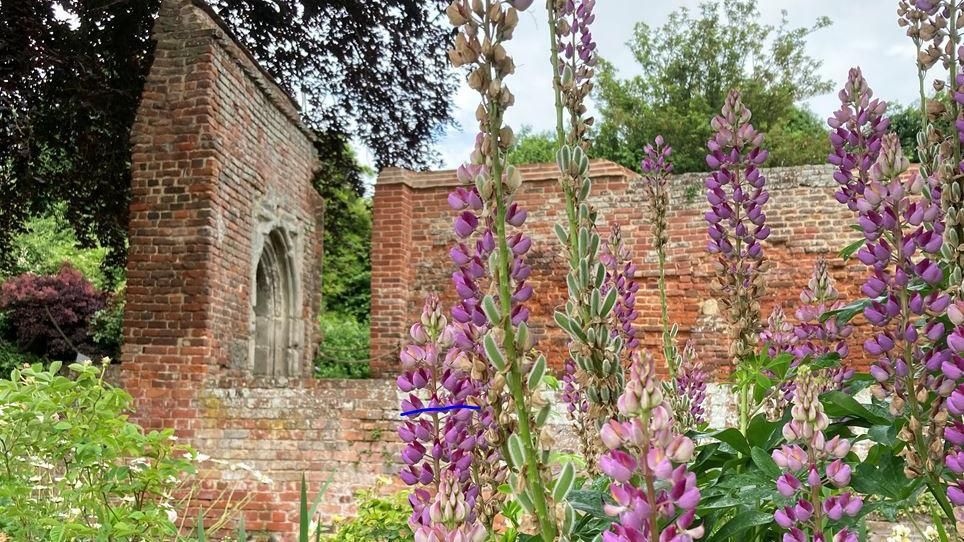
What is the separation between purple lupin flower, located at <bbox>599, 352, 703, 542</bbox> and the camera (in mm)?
611

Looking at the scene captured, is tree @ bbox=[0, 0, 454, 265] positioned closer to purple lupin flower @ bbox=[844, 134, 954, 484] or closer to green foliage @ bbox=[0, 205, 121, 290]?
green foliage @ bbox=[0, 205, 121, 290]

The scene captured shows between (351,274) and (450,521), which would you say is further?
(351,274)

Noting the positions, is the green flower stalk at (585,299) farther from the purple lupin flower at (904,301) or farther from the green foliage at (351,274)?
the green foliage at (351,274)

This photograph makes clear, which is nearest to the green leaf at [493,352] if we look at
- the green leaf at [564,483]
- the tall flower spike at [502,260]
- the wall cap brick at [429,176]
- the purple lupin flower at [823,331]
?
the tall flower spike at [502,260]

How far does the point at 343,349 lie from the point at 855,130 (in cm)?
1420

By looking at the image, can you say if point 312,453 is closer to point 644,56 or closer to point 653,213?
point 653,213

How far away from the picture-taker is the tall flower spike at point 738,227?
1644 millimetres

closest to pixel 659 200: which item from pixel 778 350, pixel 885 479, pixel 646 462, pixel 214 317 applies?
pixel 778 350

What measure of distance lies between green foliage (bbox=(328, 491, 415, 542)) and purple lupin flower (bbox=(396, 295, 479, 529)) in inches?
90.5

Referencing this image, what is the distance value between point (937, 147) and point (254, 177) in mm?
7978

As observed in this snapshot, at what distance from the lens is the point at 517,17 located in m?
0.80

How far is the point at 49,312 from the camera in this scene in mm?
11602

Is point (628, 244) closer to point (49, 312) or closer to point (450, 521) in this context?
point (49, 312)

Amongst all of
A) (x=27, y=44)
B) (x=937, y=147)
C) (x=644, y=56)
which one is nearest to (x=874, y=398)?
(x=937, y=147)
